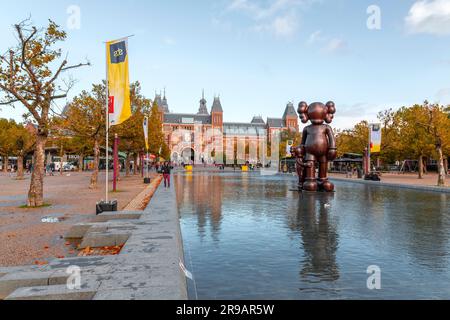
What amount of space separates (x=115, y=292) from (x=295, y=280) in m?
2.66

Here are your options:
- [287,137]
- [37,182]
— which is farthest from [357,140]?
[287,137]

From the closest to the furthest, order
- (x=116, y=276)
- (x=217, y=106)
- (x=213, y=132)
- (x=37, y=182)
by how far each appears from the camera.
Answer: (x=116, y=276) < (x=37, y=182) < (x=213, y=132) < (x=217, y=106)

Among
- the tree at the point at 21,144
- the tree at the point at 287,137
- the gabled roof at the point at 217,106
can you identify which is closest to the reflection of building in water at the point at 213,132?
the gabled roof at the point at 217,106

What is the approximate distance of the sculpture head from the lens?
66.8ft

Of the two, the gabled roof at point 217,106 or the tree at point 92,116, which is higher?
the gabled roof at point 217,106

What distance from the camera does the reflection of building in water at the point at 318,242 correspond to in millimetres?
5922

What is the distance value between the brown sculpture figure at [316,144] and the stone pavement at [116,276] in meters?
14.3

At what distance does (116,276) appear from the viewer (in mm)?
4945

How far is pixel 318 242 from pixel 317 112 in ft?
44.0

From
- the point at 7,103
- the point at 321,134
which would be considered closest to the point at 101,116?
the point at 7,103

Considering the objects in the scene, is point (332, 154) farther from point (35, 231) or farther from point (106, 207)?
point (35, 231)

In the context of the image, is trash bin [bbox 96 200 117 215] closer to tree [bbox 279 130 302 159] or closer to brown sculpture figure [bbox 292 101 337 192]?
brown sculpture figure [bbox 292 101 337 192]

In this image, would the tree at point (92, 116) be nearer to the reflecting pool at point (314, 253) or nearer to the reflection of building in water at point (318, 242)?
the reflecting pool at point (314, 253)
